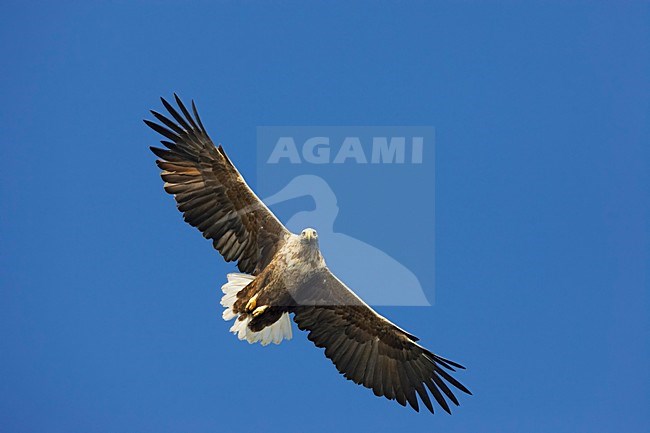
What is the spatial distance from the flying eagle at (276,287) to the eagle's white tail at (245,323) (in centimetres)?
1

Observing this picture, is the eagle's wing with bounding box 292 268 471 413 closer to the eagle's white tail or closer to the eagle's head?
the eagle's white tail

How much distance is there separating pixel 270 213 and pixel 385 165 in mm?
1306

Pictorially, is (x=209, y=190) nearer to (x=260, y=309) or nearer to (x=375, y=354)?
(x=260, y=309)

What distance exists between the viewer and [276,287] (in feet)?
31.3

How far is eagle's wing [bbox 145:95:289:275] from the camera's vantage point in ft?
31.8

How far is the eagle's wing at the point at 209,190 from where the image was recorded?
31.8 feet

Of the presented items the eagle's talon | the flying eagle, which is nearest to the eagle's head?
the flying eagle

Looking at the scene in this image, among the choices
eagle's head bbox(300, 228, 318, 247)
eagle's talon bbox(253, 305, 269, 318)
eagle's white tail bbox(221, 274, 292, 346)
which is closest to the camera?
eagle's head bbox(300, 228, 318, 247)

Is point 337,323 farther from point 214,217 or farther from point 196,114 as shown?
point 196,114

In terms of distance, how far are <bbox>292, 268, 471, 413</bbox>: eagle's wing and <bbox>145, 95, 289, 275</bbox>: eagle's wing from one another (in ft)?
2.71

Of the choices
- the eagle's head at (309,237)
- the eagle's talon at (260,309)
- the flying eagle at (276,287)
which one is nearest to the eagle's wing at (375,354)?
the flying eagle at (276,287)

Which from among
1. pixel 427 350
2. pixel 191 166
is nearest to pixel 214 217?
pixel 191 166

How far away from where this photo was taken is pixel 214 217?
32.4ft

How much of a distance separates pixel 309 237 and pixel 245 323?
1322 mm
